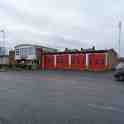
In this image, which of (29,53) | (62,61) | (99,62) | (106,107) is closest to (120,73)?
(106,107)

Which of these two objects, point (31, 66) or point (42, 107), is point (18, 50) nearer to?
point (31, 66)

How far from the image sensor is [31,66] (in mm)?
40688

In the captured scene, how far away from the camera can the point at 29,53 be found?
137 ft

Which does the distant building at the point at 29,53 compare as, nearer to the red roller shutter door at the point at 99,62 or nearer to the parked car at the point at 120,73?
the red roller shutter door at the point at 99,62

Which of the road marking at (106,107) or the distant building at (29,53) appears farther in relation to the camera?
the distant building at (29,53)

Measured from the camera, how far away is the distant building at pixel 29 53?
41294 millimetres

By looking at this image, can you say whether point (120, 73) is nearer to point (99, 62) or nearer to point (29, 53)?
point (99, 62)

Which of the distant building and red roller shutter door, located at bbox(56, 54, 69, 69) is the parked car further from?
the distant building

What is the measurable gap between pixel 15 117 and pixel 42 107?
4.79ft

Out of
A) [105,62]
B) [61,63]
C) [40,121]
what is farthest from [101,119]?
[61,63]

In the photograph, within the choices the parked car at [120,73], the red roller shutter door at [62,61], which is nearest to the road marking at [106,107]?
the parked car at [120,73]

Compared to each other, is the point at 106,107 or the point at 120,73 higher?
A: the point at 120,73

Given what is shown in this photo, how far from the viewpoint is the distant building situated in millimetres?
41294

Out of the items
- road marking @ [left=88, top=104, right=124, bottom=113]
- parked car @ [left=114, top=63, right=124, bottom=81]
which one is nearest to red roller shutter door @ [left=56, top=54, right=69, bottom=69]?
parked car @ [left=114, top=63, right=124, bottom=81]
